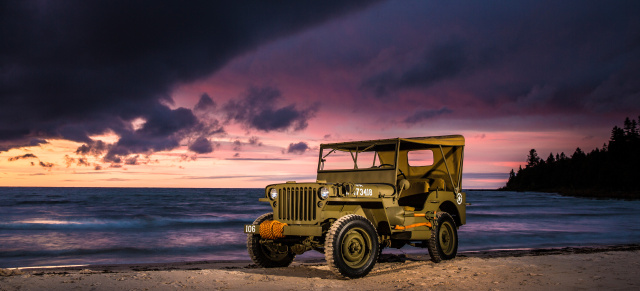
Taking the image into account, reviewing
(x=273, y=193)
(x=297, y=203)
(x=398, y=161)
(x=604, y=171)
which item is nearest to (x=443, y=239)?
(x=398, y=161)

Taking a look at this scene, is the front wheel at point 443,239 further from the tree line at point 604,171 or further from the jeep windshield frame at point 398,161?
the tree line at point 604,171

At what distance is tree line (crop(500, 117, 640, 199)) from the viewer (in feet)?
→ 289

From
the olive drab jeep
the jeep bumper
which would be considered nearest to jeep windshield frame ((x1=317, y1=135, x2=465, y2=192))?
the olive drab jeep

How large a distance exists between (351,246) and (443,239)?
10.6 feet

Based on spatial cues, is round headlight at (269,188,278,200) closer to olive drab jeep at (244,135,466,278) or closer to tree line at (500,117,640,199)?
olive drab jeep at (244,135,466,278)

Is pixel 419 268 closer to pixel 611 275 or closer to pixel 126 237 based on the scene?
pixel 611 275

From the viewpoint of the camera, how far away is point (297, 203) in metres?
8.31

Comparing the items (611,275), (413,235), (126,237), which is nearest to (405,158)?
(413,235)

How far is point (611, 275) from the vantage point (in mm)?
8352

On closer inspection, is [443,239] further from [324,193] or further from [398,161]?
[324,193]

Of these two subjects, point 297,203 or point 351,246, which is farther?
point 297,203

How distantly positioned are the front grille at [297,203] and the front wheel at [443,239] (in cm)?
315

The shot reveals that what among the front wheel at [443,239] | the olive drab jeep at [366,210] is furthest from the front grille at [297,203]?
the front wheel at [443,239]

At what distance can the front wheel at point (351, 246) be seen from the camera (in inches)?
303
